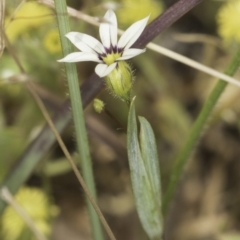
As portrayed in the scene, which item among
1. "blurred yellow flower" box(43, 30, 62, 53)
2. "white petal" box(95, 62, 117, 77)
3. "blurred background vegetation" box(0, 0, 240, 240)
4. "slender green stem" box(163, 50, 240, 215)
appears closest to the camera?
"white petal" box(95, 62, 117, 77)

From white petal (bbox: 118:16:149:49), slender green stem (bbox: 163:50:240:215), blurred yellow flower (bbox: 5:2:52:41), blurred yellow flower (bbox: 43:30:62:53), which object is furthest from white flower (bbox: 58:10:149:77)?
blurred yellow flower (bbox: 5:2:52:41)

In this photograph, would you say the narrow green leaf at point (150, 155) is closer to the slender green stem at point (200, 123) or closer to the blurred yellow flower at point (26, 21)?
the slender green stem at point (200, 123)

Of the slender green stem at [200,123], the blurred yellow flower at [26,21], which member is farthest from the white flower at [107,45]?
the blurred yellow flower at [26,21]

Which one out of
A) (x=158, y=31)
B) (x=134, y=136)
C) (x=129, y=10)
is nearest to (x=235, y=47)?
(x=129, y=10)

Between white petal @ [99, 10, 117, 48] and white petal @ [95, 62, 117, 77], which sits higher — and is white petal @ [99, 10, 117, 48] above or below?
above

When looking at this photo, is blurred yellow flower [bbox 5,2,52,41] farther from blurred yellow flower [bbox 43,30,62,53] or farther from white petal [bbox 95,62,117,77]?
white petal [bbox 95,62,117,77]

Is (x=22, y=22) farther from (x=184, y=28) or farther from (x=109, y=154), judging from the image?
(x=184, y=28)
